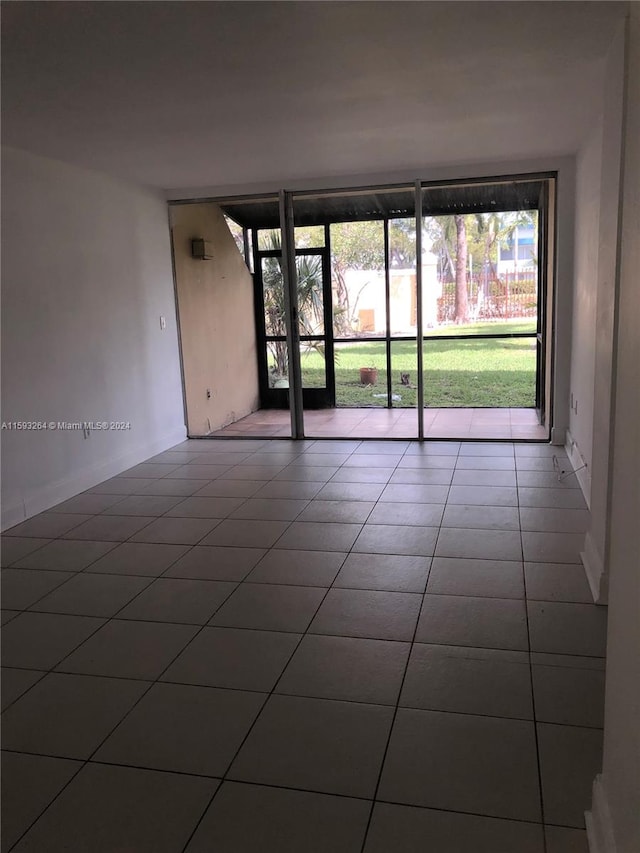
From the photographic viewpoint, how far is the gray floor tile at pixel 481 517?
12.0 feet

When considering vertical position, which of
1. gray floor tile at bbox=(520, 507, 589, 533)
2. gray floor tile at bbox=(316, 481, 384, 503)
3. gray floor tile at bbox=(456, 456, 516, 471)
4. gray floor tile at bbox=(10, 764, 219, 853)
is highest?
gray floor tile at bbox=(456, 456, 516, 471)

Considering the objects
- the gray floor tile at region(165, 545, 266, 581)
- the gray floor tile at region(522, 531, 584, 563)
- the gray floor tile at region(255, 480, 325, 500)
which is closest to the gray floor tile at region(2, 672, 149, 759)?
the gray floor tile at region(165, 545, 266, 581)

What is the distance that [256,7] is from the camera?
7.59 ft

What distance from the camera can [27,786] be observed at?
1825 mm

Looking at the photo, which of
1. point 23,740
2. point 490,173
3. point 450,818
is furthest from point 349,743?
point 490,173

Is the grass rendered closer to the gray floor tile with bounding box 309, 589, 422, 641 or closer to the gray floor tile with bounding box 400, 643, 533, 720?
the gray floor tile with bounding box 309, 589, 422, 641

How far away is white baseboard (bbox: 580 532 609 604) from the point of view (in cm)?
270

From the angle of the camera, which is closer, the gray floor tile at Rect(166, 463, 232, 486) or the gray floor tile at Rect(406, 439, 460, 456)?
the gray floor tile at Rect(166, 463, 232, 486)

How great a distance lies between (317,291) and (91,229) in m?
2.78

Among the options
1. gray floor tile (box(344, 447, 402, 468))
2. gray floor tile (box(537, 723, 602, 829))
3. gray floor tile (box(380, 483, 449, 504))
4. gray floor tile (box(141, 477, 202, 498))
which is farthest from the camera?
gray floor tile (box(344, 447, 402, 468))

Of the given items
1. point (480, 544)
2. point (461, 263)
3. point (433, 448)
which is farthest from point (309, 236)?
point (480, 544)

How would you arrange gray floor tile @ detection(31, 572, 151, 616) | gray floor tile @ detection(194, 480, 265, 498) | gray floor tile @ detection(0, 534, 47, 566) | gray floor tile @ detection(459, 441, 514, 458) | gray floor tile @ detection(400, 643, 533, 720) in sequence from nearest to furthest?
gray floor tile @ detection(400, 643, 533, 720) < gray floor tile @ detection(31, 572, 151, 616) < gray floor tile @ detection(0, 534, 47, 566) < gray floor tile @ detection(194, 480, 265, 498) < gray floor tile @ detection(459, 441, 514, 458)

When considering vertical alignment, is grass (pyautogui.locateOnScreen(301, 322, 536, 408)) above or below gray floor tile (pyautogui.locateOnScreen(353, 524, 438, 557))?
above

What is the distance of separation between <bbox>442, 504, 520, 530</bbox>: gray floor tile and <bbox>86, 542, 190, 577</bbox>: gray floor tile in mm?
1534
